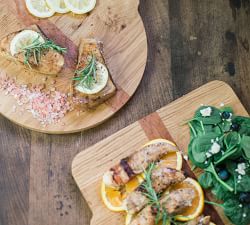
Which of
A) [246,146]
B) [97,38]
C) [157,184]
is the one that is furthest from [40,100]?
[246,146]

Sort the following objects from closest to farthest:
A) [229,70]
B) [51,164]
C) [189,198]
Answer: [189,198] → [51,164] → [229,70]

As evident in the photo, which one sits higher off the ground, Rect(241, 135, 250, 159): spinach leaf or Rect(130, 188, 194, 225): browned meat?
Rect(241, 135, 250, 159): spinach leaf

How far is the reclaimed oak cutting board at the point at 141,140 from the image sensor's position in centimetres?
342

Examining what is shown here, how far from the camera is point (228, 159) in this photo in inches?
136

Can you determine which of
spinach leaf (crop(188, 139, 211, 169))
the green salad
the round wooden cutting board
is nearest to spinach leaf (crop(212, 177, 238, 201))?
the green salad

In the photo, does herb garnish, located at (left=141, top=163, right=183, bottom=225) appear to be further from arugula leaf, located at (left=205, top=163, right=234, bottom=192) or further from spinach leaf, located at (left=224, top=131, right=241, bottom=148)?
spinach leaf, located at (left=224, top=131, right=241, bottom=148)

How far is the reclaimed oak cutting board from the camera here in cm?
342

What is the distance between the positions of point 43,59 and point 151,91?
648 mm

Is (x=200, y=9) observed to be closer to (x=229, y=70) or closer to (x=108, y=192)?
(x=229, y=70)

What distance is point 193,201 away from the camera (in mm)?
3428

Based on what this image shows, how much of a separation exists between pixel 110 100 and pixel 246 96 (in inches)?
32.1

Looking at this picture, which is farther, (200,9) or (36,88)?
(200,9)

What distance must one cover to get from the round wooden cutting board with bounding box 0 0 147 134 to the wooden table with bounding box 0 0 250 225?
0.10m

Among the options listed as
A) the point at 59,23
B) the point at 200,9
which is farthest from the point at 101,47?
the point at 200,9
